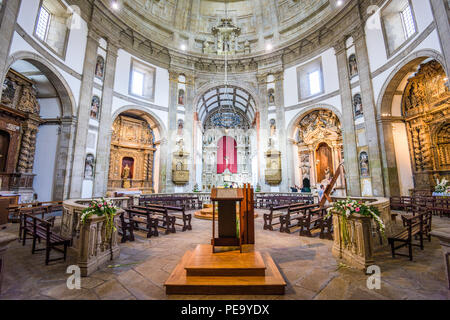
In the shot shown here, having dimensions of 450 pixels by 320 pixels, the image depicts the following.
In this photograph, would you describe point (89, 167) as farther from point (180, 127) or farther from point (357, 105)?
point (357, 105)

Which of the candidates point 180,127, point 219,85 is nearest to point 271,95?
point 219,85

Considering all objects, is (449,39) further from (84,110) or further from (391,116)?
(84,110)

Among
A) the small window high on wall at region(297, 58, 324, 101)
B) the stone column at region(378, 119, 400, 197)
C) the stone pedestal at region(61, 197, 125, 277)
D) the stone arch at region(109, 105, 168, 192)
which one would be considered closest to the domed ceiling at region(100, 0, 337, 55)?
the small window high on wall at region(297, 58, 324, 101)

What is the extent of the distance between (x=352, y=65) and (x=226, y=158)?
15.0 meters

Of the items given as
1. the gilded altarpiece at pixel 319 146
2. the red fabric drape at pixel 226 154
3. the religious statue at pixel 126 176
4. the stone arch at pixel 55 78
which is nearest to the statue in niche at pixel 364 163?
the gilded altarpiece at pixel 319 146

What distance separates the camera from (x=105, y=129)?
12.0m

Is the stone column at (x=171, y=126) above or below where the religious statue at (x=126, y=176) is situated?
above

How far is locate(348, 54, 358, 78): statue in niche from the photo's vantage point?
39.0ft

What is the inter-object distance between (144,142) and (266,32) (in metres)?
14.3

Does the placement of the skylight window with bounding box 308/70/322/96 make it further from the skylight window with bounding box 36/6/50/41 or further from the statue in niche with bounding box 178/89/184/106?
the skylight window with bounding box 36/6/50/41

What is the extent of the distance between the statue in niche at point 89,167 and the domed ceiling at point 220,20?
947 centimetres

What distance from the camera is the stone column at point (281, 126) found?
1463 centimetres

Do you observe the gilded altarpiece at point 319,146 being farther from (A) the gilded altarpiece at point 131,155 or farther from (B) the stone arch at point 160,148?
(A) the gilded altarpiece at point 131,155
